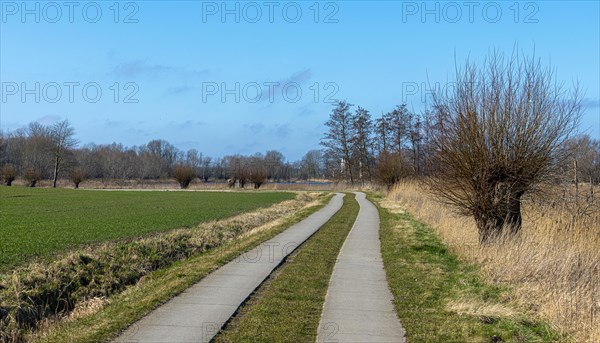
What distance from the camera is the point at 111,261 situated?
1287cm

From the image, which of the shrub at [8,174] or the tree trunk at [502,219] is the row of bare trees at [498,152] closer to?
the tree trunk at [502,219]

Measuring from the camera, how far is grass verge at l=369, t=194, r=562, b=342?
628 cm

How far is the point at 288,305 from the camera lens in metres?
7.64

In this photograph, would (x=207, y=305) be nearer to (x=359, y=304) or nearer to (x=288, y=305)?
(x=288, y=305)

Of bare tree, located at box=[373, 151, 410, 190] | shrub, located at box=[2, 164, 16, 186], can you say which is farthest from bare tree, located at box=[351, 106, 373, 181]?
shrub, located at box=[2, 164, 16, 186]

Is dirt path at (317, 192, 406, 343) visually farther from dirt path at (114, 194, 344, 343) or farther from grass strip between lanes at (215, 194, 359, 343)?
dirt path at (114, 194, 344, 343)

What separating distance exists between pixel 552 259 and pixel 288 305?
5345mm

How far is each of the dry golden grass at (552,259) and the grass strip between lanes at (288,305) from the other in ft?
8.03

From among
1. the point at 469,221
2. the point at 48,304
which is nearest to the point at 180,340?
the point at 48,304

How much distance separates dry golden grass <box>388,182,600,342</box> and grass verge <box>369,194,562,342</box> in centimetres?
21

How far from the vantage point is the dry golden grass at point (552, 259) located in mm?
6723

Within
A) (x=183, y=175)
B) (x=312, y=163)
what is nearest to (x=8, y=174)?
(x=183, y=175)

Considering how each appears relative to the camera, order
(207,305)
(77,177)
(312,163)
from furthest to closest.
Answer: (312,163), (77,177), (207,305)

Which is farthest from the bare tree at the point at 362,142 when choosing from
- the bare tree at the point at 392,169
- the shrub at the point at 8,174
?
the shrub at the point at 8,174
